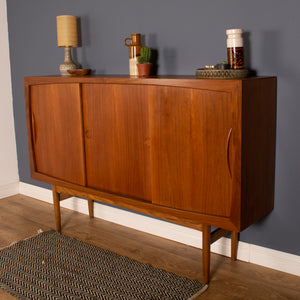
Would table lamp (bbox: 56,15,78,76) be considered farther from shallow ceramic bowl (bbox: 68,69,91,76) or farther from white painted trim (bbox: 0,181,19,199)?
white painted trim (bbox: 0,181,19,199)

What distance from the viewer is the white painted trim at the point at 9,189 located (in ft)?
12.1

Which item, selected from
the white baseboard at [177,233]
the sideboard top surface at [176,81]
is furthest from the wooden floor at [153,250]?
the sideboard top surface at [176,81]

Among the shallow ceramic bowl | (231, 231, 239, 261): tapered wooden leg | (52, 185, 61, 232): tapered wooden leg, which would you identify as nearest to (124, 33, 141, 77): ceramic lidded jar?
the shallow ceramic bowl

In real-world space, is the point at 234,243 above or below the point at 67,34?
below

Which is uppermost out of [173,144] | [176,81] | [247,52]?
[247,52]

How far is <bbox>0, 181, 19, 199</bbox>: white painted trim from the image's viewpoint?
3.68 metres

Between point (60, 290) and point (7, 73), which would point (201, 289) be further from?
point (7, 73)

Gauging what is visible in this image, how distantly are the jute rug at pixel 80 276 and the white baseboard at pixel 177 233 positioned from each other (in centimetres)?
38

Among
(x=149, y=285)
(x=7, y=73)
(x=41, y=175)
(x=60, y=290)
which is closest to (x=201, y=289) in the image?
(x=149, y=285)

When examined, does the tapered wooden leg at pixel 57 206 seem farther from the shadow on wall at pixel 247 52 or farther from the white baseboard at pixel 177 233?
the shadow on wall at pixel 247 52

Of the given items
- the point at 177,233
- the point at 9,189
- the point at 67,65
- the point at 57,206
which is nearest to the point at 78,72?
the point at 67,65

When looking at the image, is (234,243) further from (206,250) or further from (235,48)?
(235,48)

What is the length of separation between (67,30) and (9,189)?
5.36ft

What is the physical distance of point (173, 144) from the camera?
6.77ft
